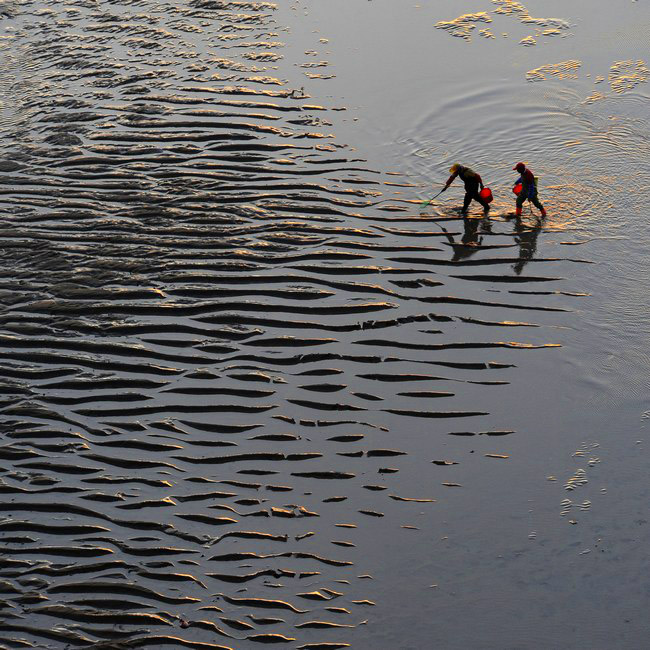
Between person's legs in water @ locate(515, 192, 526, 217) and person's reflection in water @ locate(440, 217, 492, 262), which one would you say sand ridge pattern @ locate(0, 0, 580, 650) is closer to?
person's reflection in water @ locate(440, 217, 492, 262)

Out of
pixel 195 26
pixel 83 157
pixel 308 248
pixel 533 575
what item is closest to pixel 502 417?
pixel 533 575

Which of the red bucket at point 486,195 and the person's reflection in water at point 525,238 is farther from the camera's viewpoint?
the red bucket at point 486,195

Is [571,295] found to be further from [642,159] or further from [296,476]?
[296,476]

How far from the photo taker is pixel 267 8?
2086 cm

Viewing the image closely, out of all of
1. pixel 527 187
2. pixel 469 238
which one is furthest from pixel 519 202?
pixel 469 238

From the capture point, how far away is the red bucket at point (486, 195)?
14.7 meters

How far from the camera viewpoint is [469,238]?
48.3ft

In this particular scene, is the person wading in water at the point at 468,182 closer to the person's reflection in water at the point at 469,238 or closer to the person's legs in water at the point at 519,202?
the person's reflection in water at the point at 469,238

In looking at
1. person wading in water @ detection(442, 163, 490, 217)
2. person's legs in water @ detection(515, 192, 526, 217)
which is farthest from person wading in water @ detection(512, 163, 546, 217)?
person wading in water @ detection(442, 163, 490, 217)

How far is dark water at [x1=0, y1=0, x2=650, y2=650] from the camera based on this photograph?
32.1 ft

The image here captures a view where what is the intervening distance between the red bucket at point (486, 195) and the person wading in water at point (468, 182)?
2.5 inches

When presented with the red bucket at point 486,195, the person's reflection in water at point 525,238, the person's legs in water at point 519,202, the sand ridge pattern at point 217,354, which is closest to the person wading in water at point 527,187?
the person's legs in water at point 519,202

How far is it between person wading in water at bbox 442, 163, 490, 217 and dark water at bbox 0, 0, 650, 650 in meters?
A: 0.35

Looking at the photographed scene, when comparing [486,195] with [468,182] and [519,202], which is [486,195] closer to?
[468,182]
